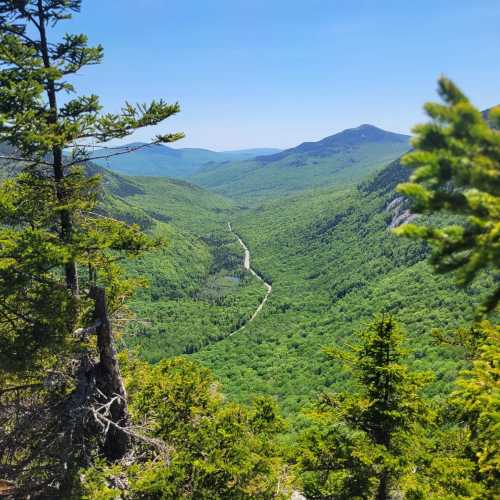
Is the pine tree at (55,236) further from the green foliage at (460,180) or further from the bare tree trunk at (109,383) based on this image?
the green foliage at (460,180)

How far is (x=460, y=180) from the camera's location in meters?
3.96

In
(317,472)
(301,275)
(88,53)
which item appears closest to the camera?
(88,53)

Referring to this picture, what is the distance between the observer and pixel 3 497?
10.7m

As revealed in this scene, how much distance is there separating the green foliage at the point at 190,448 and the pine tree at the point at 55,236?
1.47 m

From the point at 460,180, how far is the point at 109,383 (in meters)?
12.2

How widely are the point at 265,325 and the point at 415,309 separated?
44.2m

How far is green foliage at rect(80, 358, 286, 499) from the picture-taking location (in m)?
10.5

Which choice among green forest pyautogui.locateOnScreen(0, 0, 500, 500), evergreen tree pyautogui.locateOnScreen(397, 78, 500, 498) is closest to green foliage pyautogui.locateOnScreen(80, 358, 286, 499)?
green forest pyautogui.locateOnScreen(0, 0, 500, 500)

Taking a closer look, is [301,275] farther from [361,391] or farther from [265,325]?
[361,391]

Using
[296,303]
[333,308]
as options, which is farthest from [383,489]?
[296,303]

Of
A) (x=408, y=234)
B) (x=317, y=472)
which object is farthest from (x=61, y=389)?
(x=408, y=234)

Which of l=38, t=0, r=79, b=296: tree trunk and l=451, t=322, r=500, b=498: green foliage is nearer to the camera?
l=451, t=322, r=500, b=498: green foliage

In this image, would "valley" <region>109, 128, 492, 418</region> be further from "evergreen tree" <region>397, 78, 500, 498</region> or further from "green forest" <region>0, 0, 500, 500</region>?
"evergreen tree" <region>397, 78, 500, 498</region>

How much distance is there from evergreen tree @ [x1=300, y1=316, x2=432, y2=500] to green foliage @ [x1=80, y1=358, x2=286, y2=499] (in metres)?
1.84
